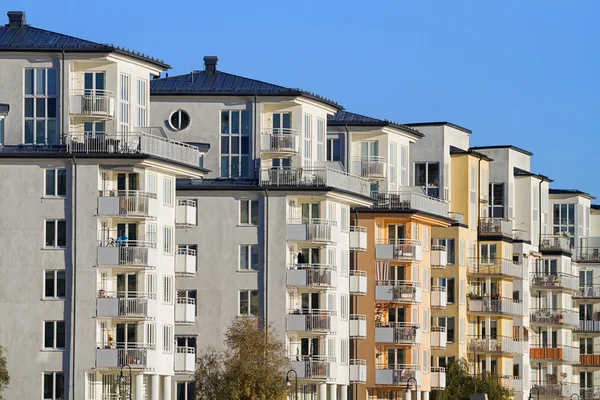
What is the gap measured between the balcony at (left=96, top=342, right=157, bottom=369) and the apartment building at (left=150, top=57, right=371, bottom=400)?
1209 centimetres

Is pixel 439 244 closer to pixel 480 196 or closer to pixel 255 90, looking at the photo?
pixel 480 196

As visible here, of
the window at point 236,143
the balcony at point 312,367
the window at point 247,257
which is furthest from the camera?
the balcony at point 312,367

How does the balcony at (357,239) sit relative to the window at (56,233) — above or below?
above

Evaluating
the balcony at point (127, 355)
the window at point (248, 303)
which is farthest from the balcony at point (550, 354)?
the balcony at point (127, 355)

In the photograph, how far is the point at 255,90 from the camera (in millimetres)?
125312

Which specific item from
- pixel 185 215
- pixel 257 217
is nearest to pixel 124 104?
pixel 185 215

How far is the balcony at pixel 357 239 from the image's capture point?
134875 millimetres

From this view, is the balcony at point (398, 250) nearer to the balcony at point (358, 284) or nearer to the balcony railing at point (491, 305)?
the balcony at point (358, 284)

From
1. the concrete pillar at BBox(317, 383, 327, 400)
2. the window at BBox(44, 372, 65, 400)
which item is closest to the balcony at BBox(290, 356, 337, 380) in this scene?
the concrete pillar at BBox(317, 383, 327, 400)

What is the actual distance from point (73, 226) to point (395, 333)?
124 ft

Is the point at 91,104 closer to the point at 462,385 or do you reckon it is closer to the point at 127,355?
the point at 127,355

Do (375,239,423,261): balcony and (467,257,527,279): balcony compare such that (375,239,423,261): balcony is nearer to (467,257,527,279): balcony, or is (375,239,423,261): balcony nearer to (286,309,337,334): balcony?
(286,309,337,334): balcony

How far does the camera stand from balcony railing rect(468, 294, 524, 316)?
15838cm

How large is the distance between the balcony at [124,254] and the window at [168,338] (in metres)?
4.80
